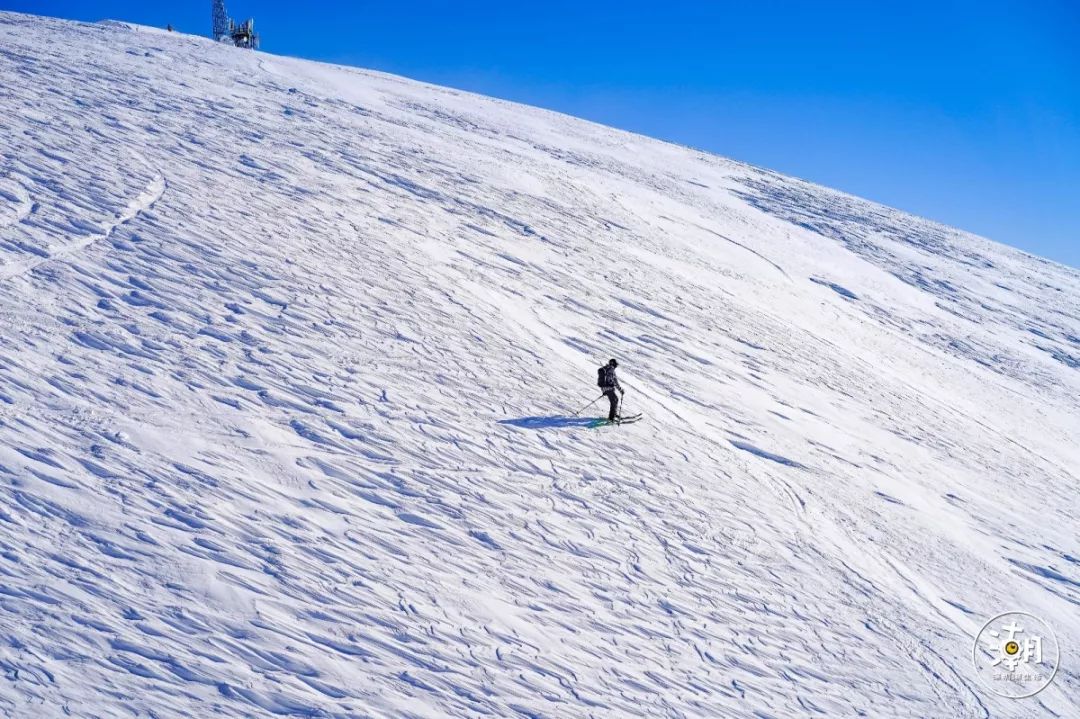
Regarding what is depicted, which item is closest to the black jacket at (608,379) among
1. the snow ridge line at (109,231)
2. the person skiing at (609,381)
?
the person skiing at (609,381)

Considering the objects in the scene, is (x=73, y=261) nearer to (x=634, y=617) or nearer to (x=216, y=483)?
(x=216, y=483)

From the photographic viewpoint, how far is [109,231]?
1126cm

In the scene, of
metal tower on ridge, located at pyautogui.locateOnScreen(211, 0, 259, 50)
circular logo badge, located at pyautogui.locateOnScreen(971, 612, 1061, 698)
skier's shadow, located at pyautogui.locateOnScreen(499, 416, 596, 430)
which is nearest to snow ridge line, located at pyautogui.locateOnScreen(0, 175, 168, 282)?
skier's shadow, located at pyautogui.locateOnScreen(499, 416, 596, 430)

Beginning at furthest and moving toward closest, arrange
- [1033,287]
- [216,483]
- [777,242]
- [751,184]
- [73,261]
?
[751,184] < [1033,287] < [777,242] < [73,261] < [216,483]

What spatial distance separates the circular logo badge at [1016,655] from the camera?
6.18 metres

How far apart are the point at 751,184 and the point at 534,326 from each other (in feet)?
82.2

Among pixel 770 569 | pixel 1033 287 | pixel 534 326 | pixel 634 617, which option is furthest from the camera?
pixel 1033 287

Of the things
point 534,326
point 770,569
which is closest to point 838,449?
point 770,569

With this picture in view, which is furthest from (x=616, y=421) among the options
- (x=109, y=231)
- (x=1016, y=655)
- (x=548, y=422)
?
(x=109, y=231)

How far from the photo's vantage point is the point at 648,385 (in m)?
10.9

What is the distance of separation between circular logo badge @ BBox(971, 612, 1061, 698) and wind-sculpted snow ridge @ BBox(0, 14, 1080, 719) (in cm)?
15

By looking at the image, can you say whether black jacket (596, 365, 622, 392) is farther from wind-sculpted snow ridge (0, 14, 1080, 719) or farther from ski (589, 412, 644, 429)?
wind-sculpted snow ridge (0, 14, 1080, 719)

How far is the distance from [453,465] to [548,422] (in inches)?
73.8

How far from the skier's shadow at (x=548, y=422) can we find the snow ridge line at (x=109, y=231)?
7.72 m
